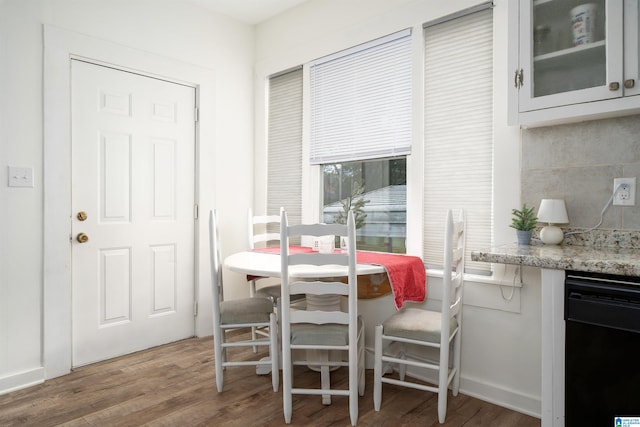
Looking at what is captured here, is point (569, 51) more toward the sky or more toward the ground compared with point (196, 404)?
more toward the sky

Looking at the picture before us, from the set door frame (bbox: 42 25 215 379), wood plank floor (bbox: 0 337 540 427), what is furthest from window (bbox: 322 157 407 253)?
door frame (bbox: 42 25 215 379)

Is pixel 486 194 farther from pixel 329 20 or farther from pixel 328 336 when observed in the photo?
pixel 329 20

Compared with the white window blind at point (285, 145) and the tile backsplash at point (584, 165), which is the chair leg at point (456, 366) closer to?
the tile backsplash at point (584, 165)

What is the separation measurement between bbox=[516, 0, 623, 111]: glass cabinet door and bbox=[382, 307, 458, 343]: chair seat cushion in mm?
1187

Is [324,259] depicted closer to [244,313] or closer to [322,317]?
[322,317]

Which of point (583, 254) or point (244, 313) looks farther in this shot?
point (244, 313)

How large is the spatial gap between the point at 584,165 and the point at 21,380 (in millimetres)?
3426

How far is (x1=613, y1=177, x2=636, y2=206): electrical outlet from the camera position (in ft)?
5.89

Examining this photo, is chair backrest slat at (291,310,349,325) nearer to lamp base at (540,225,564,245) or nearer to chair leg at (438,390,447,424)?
chair leg at (438,390,447,424)

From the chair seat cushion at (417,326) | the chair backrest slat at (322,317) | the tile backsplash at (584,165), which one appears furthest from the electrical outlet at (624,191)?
the chair backrest slat at (322,317)

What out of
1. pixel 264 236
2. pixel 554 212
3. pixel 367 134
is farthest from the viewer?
pixel 264 236

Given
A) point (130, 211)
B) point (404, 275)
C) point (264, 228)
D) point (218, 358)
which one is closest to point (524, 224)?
point (404, 275)

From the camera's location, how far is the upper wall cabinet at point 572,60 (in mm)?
1569

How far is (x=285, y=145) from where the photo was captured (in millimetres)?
3488
